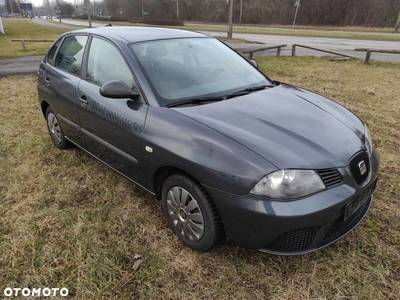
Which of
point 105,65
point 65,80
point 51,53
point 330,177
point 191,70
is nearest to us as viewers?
point 330,177

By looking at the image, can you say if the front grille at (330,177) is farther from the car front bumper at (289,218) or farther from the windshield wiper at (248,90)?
the windshield wiper at (248,90)

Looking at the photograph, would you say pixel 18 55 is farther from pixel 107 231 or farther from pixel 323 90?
pixel 107 231

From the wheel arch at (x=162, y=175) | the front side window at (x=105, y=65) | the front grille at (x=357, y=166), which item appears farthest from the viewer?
the front side window at (x=105, y=65)

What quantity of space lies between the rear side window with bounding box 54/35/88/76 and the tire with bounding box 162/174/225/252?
1788 millimetres

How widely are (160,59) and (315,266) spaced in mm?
2151

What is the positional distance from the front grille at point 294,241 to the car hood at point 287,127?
418mm

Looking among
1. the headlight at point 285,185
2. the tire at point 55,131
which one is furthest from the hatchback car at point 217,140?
the tire at point 55,131

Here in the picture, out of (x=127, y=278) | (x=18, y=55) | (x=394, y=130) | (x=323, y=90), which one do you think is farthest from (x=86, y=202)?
(x=18, y=55)

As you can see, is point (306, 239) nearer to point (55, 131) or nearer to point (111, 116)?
point (111, 116)

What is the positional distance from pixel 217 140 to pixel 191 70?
3.47 feet

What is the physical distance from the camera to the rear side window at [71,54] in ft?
10.7

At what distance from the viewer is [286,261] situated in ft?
7.50

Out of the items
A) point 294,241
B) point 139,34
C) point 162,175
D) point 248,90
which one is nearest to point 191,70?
point 248,90

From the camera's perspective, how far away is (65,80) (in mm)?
3361
